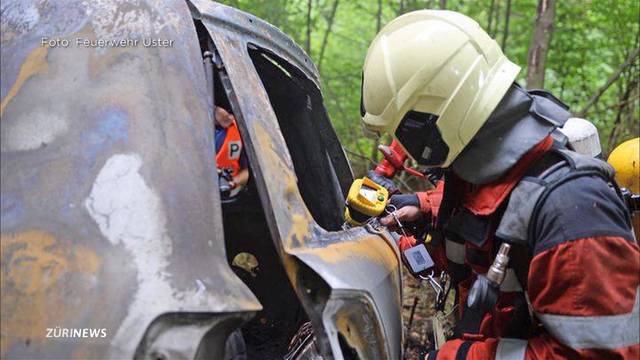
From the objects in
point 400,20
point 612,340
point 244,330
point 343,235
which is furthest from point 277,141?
point 244,330

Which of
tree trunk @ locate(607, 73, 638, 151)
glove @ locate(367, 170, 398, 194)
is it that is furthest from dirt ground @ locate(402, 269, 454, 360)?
tree trunk @ locate(607, 73, 638, 151)

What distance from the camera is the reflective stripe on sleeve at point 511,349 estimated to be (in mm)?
1870

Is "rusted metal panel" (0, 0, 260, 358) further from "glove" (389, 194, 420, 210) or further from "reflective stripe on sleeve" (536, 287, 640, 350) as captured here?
"glove" (389, 194, 420, 210)

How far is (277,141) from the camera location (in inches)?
79.7

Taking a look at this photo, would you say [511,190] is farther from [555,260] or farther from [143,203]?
[143,203]

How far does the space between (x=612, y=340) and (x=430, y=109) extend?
84cm

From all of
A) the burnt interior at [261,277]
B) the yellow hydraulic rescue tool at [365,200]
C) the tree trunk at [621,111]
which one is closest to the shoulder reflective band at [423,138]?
the yellow hydraulic rescue tool at [365,200]

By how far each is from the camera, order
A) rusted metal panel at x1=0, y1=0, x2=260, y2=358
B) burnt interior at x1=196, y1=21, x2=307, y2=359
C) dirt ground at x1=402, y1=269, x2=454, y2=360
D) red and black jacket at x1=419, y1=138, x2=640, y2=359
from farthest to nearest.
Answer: dirt ground at x1=402, y1=269, x2=454, y2=360 < burnt interior at x1=196, y1=21, x2=307, y2=359 < red and black jacket at x1=419, y1=138, x2=640, y2=359 < rusted metal panel at x1=0, y1=0, x2=260, y2=358

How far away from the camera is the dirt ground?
4066 millimetres

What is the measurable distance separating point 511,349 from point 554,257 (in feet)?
1.27

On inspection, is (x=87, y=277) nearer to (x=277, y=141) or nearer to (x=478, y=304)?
(x=277, y=141)

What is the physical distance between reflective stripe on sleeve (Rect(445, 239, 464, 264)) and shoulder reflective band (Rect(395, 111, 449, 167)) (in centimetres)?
35

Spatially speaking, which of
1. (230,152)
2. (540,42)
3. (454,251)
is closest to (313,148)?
(230,152)

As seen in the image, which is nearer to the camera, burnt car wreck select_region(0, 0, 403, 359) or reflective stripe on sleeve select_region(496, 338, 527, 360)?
burnt car wreck select_region(0, 0, 403, 359)
